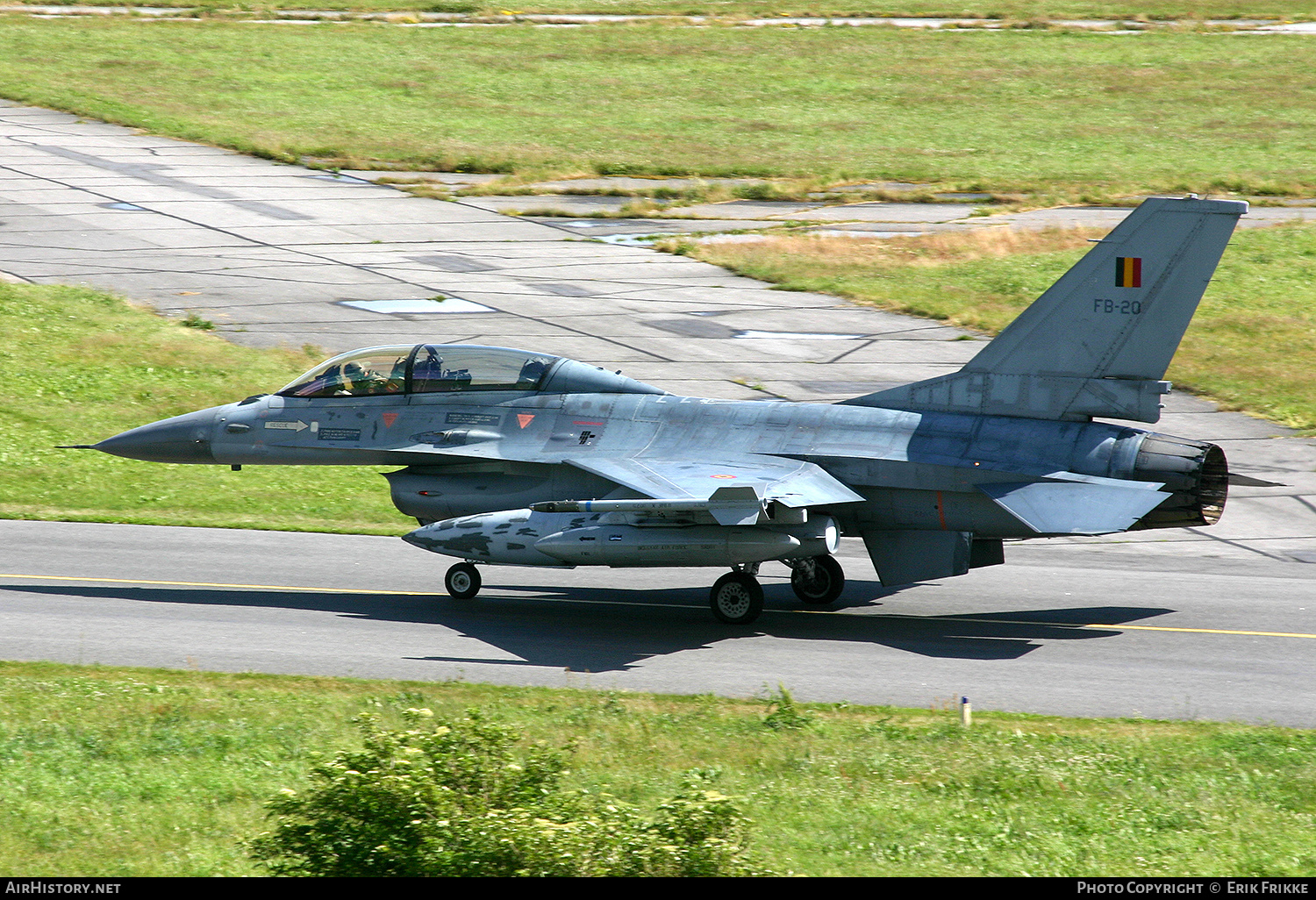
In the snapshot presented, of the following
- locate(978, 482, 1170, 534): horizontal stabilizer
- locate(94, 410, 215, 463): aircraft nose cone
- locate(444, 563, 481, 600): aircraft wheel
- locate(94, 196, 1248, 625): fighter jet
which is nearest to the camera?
locate(978, 482, 1170, 534): horizontal stabilizer

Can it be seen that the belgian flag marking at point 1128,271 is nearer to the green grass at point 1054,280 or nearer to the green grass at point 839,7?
the green grass at point 1054,280

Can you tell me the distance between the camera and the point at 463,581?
58.2 ft

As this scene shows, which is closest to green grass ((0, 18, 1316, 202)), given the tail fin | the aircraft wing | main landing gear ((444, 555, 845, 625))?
the tail fin

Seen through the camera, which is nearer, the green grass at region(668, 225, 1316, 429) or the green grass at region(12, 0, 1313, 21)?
the green grass at region(668, 225, 1316, 429)

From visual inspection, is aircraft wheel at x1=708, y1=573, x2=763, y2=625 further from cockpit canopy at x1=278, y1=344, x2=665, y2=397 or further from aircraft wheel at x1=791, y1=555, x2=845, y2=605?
cockpit canopy at x1=278, y1=344, x2=665, y2=397

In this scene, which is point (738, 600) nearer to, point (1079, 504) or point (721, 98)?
point (1079, 504)

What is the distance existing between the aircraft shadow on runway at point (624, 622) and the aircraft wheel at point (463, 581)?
20 cm

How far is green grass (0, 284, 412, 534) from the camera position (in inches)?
870

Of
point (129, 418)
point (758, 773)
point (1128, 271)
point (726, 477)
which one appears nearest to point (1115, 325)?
point (1128, 271)

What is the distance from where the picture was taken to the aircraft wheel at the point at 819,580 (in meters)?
17.9

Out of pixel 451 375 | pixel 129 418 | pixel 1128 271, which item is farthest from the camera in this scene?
pixel 129 418

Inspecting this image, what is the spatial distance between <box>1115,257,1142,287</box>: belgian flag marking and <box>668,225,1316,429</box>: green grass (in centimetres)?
1234

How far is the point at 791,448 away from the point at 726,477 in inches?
45.2

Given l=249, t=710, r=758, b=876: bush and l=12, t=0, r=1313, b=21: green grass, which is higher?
l=12, t=0, r=1313, b=21: green grass
